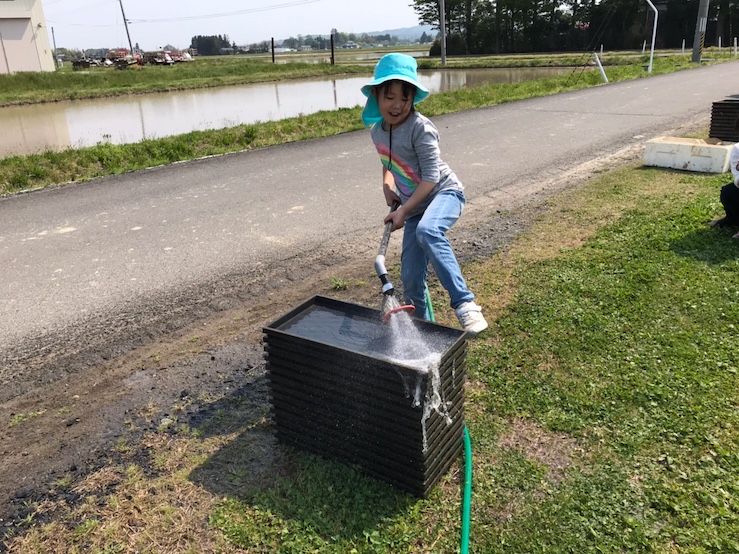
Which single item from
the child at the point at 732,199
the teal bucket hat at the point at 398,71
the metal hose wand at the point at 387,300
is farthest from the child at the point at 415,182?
the child at the point at 732,199

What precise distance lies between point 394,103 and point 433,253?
87 centimetres

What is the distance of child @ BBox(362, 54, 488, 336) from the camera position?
3264mm

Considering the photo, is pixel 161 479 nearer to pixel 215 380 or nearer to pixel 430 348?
pixel 215 380

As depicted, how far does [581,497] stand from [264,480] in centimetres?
141

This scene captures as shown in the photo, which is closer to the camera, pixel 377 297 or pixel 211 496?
pixel 211 496

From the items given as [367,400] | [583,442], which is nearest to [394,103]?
[367,400]

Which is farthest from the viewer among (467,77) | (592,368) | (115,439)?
(467,77)

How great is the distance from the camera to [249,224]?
6.82 metres

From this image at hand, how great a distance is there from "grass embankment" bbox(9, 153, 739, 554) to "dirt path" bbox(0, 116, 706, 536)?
0.62 feet

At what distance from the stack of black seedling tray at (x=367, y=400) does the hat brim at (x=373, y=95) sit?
1.25 meters

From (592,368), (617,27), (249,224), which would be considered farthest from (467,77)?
(592,368)

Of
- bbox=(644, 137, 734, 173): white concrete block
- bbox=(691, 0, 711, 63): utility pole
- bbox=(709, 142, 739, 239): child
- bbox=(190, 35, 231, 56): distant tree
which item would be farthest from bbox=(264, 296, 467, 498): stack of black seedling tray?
bbox=(190, 35, 231, 56): distant tree

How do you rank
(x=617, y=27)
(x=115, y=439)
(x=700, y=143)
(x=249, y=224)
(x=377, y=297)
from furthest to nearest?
(x=617, y=27) → (x=700, y=143) → (x=249, y=224) → (x=377, y=297) → (x=115, y=439)

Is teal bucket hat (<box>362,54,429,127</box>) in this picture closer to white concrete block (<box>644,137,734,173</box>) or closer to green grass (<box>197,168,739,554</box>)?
green grass (<box>197,168,739,554</box>)
